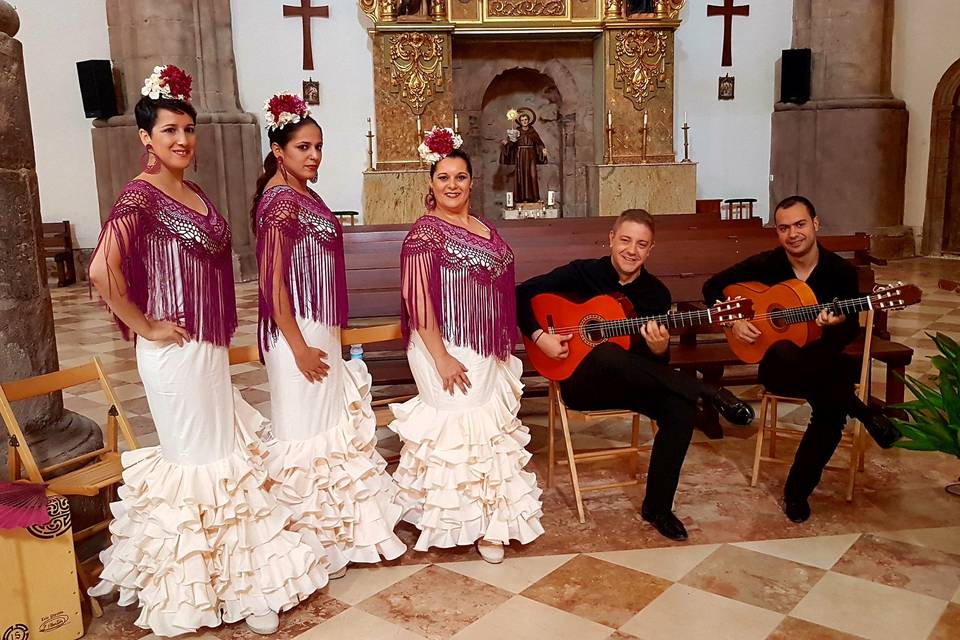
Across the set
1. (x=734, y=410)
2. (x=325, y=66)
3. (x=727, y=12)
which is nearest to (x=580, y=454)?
(x=734, y=410)

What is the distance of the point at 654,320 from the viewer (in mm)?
3451

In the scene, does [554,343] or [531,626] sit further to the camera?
[554,343]

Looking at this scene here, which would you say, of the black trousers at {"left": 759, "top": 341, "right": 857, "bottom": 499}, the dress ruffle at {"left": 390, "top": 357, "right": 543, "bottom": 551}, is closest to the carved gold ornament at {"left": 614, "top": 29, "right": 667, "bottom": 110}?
the black trousers at {"left": 759, "top": 341, "right": 857, "bottom": 499}

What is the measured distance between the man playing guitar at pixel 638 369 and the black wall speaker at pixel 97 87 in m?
8.90

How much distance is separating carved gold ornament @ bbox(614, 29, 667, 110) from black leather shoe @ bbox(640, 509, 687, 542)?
8607 mm

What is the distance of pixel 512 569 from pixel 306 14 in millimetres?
9592

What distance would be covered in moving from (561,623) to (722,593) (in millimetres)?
613

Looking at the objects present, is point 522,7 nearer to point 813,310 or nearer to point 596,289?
point 596,289

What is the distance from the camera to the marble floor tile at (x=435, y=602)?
A: 2834 millimetres

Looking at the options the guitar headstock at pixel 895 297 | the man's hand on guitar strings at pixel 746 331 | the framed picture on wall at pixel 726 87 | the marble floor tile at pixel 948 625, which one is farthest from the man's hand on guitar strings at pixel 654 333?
the framed picture on wall at pixel 726 87

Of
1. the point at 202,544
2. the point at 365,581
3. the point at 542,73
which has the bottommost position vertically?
the point at 365,581

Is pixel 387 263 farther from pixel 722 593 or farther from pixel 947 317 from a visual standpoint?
pixel 947 317

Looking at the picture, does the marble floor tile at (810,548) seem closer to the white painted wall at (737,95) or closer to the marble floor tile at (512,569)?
the marble floor tile at (512,569)

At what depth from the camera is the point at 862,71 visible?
36.2 ft
